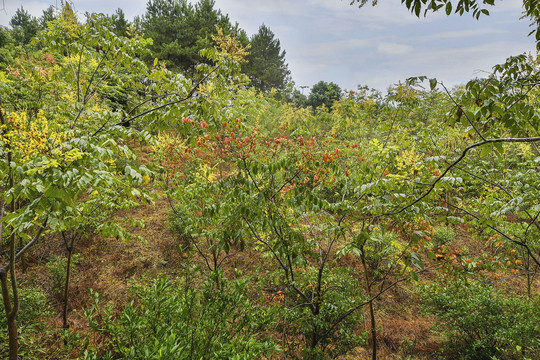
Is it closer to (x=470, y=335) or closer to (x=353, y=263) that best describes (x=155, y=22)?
(x=353, y=263)

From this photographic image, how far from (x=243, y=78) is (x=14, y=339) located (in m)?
3.95

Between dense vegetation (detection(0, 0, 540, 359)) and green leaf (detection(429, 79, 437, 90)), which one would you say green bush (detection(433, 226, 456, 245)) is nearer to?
dense vegetation (detection(0, 0, 540, 359))

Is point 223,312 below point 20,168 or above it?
below

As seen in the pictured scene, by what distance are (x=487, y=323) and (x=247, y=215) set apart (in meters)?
4.62

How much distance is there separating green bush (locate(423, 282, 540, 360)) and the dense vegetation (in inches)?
1.2

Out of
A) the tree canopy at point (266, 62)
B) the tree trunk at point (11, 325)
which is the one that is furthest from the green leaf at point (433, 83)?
the tree canopy at point (266, 62)

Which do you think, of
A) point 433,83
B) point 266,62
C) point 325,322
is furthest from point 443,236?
point 266,62

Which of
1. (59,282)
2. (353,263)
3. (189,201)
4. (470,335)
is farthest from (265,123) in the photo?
(470,335)

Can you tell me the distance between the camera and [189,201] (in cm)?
454

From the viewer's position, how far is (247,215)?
8.59 feet

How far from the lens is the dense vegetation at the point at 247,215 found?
1.95m

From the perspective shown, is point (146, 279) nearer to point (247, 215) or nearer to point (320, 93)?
point (247, 215)

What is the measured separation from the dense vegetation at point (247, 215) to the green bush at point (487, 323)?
31 mm

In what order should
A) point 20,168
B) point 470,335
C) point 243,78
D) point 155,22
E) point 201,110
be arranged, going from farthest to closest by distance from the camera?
point 155,22 < point 470,335 < point 243,78 < point 201,110 < point 20,168
